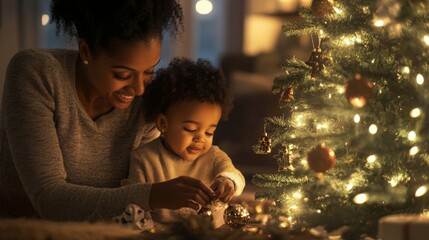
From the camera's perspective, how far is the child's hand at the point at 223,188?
1.93m

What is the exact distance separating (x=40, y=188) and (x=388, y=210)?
2.68ft

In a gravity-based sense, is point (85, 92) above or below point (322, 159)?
above

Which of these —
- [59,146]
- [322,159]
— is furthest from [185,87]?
[322,159]

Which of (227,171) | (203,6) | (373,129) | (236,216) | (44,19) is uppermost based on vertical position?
(203,6)

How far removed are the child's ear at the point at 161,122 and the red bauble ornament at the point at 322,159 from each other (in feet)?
1.68

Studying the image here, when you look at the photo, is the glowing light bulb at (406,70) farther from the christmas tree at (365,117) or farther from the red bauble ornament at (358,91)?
the red bauble ornament at (358,91)

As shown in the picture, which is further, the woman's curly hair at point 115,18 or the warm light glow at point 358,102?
the woman's curly hair at point 115,18

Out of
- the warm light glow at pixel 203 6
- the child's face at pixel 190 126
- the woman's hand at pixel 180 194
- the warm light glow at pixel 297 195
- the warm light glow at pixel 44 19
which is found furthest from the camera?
the warm light glow at pixel 203 6

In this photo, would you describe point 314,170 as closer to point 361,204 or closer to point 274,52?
point 361,204

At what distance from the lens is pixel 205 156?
2.12 metres

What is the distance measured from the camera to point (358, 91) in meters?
1.56

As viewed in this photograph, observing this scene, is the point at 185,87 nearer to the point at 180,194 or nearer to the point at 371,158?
the point at 180,194

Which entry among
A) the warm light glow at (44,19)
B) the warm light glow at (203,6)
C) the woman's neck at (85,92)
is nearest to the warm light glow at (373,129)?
the woman's neck at (85,92)

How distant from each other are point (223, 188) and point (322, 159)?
36 centimetres
